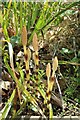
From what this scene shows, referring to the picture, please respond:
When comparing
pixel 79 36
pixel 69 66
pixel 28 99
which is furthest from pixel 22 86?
pixel 79 36

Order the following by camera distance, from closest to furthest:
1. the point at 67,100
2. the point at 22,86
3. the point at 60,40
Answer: the point at 22,86 → the point at 67,100 → the point at 60,40

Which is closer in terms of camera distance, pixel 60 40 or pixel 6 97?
pixel 6 97

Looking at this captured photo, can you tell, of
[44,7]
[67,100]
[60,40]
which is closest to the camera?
[67,100]

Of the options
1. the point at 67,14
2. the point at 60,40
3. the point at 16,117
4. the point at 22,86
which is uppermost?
the point at 67,14

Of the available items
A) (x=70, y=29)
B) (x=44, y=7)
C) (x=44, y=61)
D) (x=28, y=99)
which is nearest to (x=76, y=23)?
(x=70, y=29)

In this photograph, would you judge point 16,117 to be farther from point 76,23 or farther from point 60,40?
point 76,23

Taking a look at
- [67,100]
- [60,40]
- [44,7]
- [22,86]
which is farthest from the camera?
[60,40]

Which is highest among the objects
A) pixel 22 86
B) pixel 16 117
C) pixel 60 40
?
pixel 60 40

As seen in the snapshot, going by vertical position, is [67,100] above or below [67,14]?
below

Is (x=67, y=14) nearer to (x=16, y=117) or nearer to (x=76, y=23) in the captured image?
(x=76, y=23)
